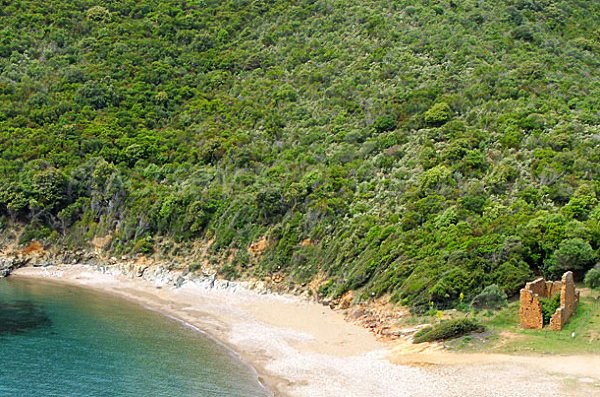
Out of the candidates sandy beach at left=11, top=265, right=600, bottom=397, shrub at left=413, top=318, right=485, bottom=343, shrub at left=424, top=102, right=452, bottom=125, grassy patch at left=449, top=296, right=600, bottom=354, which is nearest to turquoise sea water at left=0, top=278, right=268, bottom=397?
sandy beach at left=11, top=265, right=600, bottom=397

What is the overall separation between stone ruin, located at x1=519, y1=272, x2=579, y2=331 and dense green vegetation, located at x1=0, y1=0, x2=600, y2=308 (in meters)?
2.40

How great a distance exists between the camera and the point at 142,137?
220 feet

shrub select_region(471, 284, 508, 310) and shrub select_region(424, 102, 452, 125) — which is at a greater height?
shrub select_region(424, 102, 452, 125)

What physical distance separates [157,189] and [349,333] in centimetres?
2786

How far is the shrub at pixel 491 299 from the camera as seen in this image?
118ft

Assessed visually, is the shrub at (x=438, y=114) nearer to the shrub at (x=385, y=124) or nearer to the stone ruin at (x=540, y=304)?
the shrub at (x=385, y=124)

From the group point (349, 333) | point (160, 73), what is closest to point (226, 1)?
point (160, 73)

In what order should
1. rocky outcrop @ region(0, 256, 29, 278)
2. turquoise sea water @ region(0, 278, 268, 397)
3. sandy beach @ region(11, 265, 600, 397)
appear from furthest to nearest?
rocky outcrop @ region(0, 256, 29, 278) < turquoise sea water @ region(0, 278, 268, 397) < sandy beach @ region(11, 265, 600, 397)

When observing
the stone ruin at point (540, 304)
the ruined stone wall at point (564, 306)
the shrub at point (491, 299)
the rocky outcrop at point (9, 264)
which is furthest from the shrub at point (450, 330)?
the rocky outcrop at point (9, 264)

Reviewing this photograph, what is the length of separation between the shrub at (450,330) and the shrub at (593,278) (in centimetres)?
680

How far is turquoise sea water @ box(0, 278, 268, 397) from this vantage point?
3052 centimetres

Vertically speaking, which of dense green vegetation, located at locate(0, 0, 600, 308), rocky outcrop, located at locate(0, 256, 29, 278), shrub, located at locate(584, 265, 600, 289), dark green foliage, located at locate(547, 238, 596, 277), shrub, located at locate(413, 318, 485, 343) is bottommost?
shrub, located at locate(413, 318, 485, 343)

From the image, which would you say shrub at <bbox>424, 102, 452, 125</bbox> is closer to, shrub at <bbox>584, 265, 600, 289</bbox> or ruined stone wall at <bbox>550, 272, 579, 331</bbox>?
shrub at <bbox>584, 265, 600, 289</bbox>

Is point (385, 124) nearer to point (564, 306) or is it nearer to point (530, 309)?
point (530, 309)
